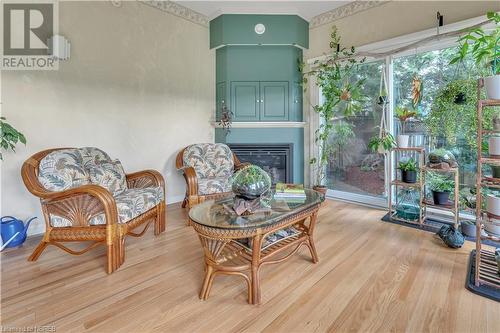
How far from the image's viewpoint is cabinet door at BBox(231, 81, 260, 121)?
397 centimetres

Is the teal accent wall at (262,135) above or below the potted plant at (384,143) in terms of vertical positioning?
above

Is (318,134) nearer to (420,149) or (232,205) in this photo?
(420,149)

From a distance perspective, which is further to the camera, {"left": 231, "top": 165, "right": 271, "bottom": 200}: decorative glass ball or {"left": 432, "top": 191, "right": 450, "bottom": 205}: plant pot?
{"left": 432, "top": 191, "right": 450, "bottom": 205}: plant pot

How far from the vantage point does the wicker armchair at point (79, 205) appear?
1.90 m

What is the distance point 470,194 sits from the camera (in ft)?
8.98

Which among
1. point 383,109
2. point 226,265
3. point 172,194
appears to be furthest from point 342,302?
point 172,194

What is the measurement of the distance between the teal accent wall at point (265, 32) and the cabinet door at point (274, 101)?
1.99 feet

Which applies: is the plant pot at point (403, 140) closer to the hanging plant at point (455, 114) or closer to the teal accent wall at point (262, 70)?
the hanging plant at point (455, 114)

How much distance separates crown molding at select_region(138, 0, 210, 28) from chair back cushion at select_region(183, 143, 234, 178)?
195cm

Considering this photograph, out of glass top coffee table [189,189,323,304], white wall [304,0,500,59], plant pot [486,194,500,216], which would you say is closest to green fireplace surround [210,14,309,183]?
white wall [304,0,500,59]

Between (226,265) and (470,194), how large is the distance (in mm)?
2780

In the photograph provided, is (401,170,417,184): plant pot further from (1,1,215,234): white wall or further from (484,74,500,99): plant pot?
(1,1,215,234): white wall

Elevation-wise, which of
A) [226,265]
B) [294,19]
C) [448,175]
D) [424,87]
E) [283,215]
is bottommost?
→ [226,265]

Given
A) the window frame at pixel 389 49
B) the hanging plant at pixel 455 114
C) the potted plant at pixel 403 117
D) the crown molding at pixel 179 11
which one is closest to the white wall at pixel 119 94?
the crown molding at pixel 179 11
